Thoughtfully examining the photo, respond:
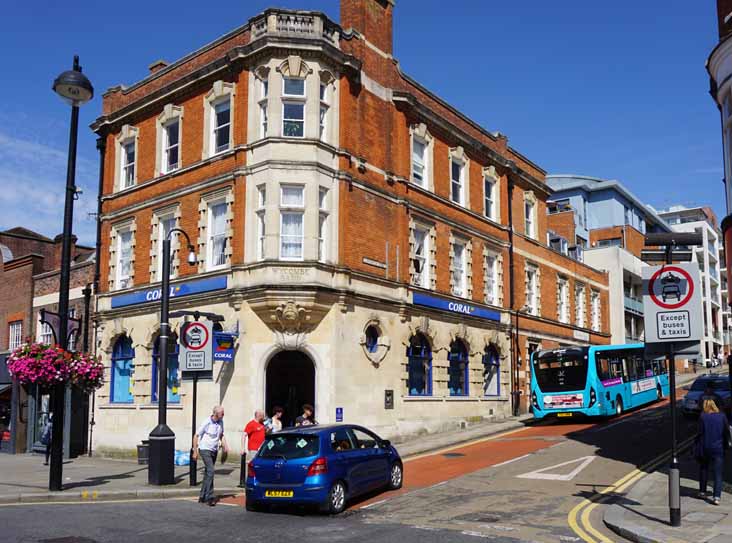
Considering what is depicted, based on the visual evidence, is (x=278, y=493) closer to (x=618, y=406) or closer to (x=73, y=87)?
(x=73, y=87)

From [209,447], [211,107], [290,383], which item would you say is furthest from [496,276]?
[209,447]

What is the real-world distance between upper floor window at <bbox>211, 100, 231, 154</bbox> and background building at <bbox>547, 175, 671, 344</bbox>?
3310 cm

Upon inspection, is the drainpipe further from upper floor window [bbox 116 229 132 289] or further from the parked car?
upper floor window [bbox 116 229 132 289]

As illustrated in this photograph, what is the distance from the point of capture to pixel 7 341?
33844 mm

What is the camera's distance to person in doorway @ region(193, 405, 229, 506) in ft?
49.9

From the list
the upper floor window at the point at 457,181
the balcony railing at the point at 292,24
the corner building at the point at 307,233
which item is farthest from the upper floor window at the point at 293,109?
the upper floor window at the point at 457,181

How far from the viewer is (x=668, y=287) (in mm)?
12172

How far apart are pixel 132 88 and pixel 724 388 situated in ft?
88.2

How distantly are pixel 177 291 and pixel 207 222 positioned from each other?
8.80 ft

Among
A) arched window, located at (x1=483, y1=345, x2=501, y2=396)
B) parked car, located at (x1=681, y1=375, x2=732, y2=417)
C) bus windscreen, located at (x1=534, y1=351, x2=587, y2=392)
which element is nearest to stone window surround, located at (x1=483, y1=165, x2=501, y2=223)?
arched window, located at (x1=483, y1=345, x2=501, y2=396)

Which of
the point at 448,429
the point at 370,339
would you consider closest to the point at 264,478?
the point at 370,339

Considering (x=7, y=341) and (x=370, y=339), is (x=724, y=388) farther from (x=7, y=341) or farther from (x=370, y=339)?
(x=7, y=341)

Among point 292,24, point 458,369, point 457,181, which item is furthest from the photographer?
point 457,181

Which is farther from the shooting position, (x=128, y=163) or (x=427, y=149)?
(x=128, y=163)
